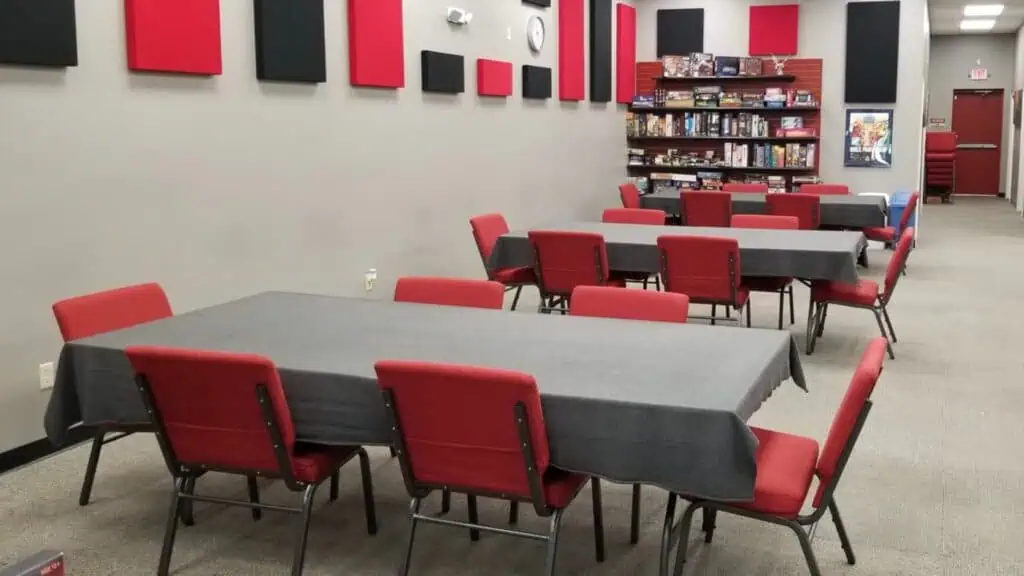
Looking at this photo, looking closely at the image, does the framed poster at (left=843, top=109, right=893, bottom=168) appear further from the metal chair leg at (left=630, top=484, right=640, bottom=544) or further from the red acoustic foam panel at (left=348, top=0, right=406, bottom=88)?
the metal chair leg at (left=630, top=484, right=640, bottom=544)

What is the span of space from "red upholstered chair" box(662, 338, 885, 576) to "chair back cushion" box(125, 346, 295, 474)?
123 cm

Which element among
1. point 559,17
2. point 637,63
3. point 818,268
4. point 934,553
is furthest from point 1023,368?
point 637,63

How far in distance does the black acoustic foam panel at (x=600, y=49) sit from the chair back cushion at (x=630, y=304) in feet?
23.5

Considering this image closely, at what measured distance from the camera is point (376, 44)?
6.83m

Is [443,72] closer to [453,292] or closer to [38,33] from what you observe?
[38,33]

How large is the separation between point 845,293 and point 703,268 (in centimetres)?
103

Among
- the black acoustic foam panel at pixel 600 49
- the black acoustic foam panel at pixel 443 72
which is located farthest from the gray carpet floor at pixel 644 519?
the black acoustic foam panel at pixel 600 49

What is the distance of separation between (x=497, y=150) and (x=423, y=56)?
147 centimetres

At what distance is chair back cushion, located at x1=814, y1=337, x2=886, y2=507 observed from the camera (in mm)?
2662

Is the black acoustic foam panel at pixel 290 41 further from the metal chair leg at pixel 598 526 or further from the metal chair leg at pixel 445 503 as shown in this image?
the metal chair leg at pixel 598 526

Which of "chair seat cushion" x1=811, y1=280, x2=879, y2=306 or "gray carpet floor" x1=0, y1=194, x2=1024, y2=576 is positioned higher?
"chair seat cushion" x1=811, y1=280, x2=879, y2=306

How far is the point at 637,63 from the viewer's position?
11945 mm

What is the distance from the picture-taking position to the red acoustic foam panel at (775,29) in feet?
36.9

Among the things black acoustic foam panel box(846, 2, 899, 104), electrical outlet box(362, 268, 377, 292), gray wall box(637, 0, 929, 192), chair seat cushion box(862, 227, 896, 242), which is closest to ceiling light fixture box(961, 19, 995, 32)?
gray wall box(637, 0, 929, 192)
